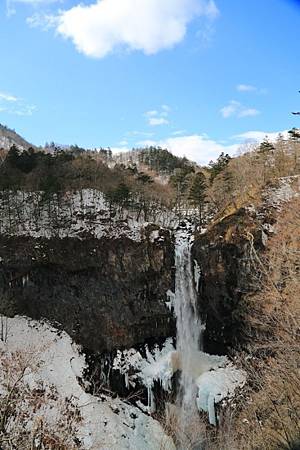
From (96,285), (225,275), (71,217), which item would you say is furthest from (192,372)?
(71,217)

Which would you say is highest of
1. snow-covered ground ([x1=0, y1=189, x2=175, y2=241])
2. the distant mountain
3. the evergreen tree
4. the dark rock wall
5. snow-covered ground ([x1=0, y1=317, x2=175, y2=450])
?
the distant mountain

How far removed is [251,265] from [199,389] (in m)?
7.96

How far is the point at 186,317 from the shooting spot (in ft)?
84.4

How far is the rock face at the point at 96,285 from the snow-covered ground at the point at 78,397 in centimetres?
128

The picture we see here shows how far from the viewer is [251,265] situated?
23.4m

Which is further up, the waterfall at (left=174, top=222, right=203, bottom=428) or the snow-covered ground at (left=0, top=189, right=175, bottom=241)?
the snow-covered ground at (left=0, top=189, right=175, bottom=241)

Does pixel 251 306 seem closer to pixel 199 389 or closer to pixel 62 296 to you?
pixel 199 389

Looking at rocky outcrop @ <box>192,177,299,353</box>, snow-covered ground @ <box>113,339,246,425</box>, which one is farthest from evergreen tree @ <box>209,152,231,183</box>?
snow-covered ground @ <box>113,339,246,425</box>

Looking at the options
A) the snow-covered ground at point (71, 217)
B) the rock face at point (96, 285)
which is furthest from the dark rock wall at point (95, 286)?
the snow-covered ground at point (71, 217)

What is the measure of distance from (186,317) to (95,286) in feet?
21.6

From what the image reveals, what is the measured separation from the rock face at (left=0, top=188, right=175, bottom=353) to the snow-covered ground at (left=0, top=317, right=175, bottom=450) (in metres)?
1.28

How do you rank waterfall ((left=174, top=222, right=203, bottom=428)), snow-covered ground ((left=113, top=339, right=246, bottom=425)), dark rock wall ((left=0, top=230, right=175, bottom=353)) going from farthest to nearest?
dark rock wall ((left=0, top=230, right=175, bottom=353)) < waterfall ((left=174, top=222, right=203, bottom=428)) < snow-covered ground ((left=113, top=339, right=246, bottom=425))

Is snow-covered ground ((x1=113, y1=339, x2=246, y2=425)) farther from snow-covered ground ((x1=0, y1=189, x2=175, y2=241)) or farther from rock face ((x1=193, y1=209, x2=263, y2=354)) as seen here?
snow-covered ground ((x1=0, y1=189, x2=175, y2=241))

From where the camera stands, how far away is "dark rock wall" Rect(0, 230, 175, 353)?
2577 cm
